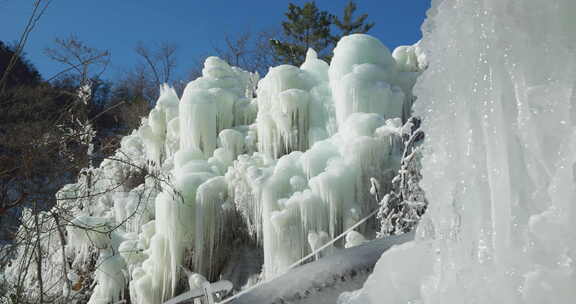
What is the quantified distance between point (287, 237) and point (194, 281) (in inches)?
43.3

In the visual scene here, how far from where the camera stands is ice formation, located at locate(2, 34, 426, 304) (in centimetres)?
492

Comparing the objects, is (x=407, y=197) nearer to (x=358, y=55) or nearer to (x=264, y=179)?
(x=264, y=179)

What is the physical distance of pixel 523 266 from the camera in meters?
0.98

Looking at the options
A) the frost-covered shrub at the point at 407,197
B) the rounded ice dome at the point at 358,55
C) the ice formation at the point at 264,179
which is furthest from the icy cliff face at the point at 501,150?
the rounded ice dome at the point at 358,55

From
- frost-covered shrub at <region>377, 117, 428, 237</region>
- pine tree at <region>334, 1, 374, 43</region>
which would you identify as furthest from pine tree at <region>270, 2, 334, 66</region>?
frost-covered shrub at <region>377, 117, 428, 237</region>

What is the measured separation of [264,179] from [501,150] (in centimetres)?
420

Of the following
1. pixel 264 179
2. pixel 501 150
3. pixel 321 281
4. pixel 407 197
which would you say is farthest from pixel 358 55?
pixel 501 150

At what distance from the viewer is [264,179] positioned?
204 inches

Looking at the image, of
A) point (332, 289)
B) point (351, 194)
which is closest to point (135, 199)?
point (351, 194)

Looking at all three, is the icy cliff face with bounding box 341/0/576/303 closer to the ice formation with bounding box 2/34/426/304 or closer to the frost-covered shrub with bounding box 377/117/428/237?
the frost-covered shrub with bounding box 377/117/428/237

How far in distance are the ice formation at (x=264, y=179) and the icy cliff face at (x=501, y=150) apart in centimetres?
352

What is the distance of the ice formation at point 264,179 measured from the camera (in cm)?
492

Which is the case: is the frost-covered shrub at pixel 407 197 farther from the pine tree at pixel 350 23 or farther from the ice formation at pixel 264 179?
the pine tree at pixel 350 23

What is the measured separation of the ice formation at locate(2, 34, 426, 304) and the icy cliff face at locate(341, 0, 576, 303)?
3521 mm
